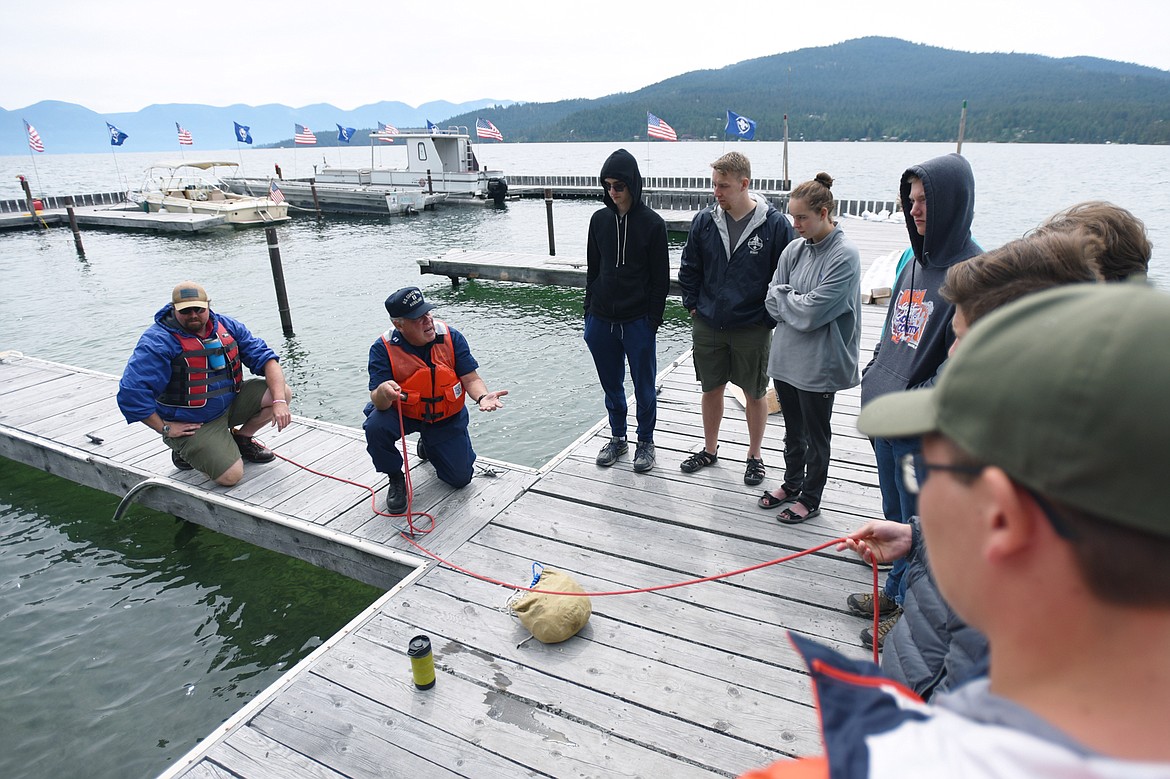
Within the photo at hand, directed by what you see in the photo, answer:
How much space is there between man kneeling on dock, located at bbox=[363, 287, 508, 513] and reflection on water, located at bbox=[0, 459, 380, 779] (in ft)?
3.70

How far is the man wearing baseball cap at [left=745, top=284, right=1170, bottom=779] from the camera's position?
553mm

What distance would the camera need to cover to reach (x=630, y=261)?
4371mm

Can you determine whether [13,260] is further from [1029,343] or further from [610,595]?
[1029,343]

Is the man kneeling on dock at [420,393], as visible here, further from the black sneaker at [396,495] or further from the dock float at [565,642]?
the dock float at [565,642]

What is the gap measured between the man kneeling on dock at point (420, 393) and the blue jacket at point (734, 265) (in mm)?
1497

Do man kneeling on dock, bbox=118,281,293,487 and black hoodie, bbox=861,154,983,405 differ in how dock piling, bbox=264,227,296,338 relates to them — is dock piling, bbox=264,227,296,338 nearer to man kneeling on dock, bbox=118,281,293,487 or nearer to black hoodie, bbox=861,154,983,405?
man kneeling on dock, bbox=118,281,293,487

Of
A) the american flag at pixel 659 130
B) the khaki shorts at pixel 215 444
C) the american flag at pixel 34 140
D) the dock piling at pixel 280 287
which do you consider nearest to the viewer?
the khaki shorts at pixel 215 444

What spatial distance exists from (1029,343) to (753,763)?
7.63 feet

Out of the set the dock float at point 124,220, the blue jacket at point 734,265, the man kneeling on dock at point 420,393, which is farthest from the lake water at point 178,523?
the blue jacket at point 734,265

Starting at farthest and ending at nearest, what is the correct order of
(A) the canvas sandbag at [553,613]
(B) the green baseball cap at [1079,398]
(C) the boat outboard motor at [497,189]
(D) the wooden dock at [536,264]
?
1. (C) the boat outboard motor at [497,189]
2. (D) the wooden dock at [536,264]
3. (A) the canvas sandbag at [553,613]
4. (B) the green baseball cap at [1079,398]

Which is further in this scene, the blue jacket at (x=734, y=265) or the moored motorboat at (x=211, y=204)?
the moored motorboat at (x=211, y=204)

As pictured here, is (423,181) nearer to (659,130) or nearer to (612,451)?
(659,130)

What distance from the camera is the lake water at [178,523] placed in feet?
12.3

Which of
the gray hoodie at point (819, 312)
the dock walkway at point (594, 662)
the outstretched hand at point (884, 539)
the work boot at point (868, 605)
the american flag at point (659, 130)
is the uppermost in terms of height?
the american flag at point (659, 130)
